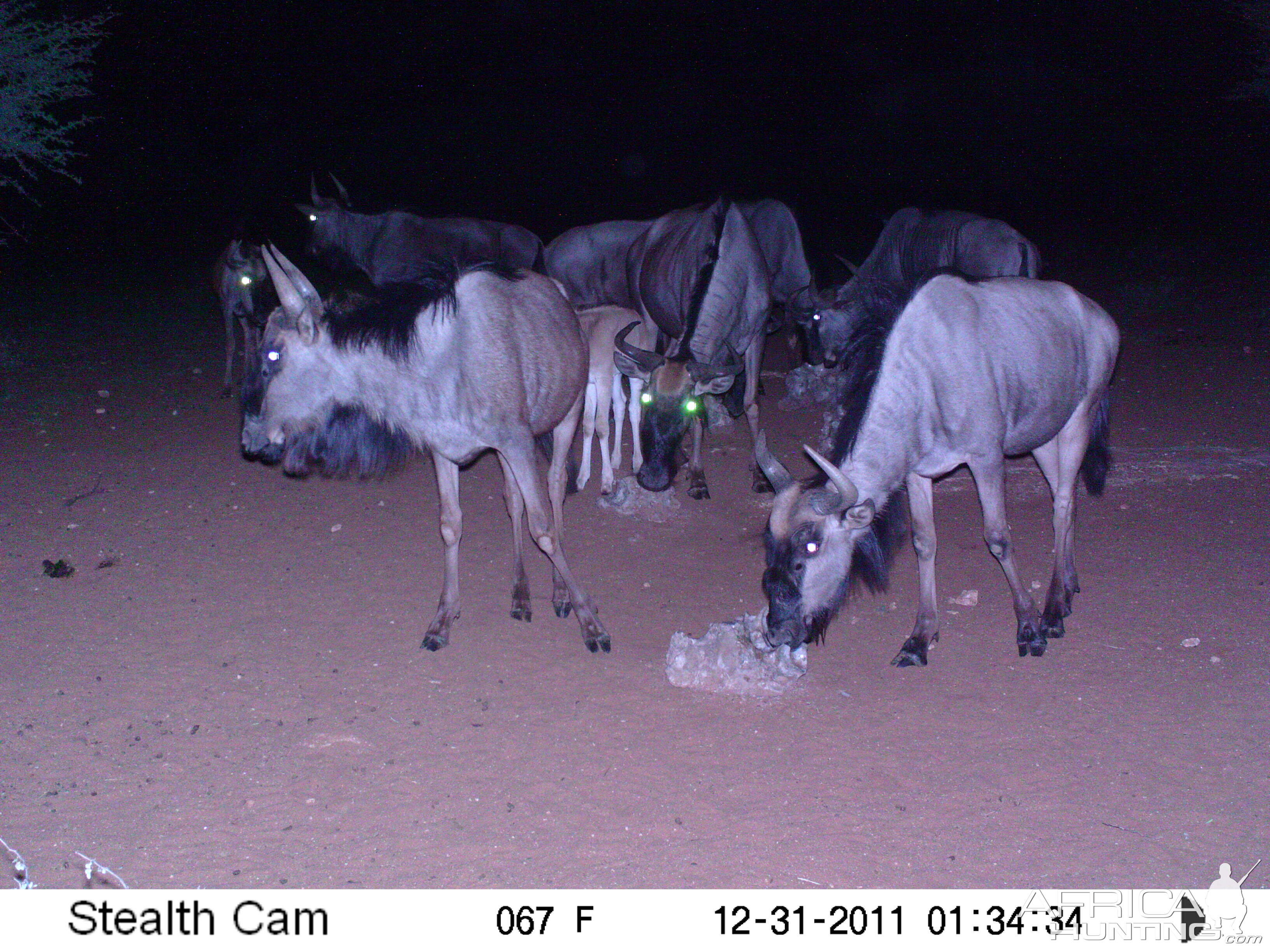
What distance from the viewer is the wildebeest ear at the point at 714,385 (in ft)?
24.3

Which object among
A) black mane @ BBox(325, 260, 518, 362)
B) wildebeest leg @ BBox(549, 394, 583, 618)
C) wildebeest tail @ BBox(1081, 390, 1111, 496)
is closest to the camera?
black mane @ BBox(325, 260, 518, 362)

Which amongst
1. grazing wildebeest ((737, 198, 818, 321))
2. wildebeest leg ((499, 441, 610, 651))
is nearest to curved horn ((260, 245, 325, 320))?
wildebeest leg ((499, 441, 610, 651))

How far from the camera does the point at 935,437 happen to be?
5.34m

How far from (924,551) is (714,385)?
2.29m

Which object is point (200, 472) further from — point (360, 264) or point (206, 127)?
point (206, 127)

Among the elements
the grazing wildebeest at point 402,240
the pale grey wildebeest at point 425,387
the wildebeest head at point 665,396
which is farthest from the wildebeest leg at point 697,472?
the grazing wildebeest at point 402,240

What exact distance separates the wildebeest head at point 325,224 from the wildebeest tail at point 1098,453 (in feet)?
31.8

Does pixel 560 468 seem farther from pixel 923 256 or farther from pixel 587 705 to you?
pixel 923 256

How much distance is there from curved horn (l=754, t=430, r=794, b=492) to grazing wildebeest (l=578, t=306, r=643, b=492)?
3147mm

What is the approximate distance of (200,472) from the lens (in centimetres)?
839

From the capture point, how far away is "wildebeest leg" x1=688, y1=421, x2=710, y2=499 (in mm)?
8398

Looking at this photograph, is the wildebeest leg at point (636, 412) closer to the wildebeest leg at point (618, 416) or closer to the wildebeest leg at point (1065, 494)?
the wildebeest leg at point (618, 416)

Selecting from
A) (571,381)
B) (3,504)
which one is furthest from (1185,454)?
(3,504)

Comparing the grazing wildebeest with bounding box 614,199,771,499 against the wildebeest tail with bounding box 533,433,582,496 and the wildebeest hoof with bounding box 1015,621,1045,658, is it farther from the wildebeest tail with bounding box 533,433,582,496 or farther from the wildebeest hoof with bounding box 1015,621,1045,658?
the wildebeest hoof with bounding box 1015,621,1045,658
